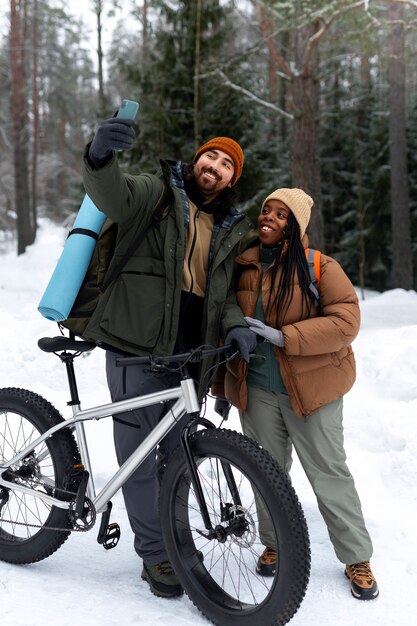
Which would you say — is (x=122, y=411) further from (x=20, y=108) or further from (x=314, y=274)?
(x=20, y=108)

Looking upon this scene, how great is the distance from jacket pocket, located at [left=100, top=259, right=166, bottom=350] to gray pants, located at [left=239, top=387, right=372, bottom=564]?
2.30 ft

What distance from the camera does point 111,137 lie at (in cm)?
217

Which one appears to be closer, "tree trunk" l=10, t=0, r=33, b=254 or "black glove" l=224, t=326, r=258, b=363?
"black glove" l=224, t=326, r=258, b=363

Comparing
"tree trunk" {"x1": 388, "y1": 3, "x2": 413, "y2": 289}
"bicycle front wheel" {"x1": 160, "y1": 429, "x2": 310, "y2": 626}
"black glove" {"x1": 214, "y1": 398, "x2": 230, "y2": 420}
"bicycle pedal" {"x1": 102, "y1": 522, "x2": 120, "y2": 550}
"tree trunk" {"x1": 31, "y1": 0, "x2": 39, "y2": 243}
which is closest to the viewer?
"bicycle front wheel" {"x1": 160, "y1": 429, "x2": 310, "y2": 626}

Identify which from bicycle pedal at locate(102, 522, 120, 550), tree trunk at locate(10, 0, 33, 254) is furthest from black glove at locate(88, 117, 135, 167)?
tree trunk at locate(10, 0, 33, 254)

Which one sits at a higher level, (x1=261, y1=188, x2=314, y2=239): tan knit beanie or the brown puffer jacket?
(x1=261, y1=188, x2=314, y2=239): tan knit beanie

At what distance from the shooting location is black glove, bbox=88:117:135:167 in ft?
7.12

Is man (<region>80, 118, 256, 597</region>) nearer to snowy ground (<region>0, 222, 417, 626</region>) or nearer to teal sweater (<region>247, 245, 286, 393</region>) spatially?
teal sweater (<region>247, 245, 286, 393</region>)

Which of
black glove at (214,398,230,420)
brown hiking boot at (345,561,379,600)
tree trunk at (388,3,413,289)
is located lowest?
brown hiking boot at (345,561,379,600)

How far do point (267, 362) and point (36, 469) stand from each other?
4.31 feet

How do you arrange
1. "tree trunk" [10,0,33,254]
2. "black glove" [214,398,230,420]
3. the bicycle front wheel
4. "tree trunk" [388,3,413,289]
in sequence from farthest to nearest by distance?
"tree trunk" [10,0,33,254]
"tree trunk" [388,3,413,289]
"black glove" [214,398,230,420]
the bicycle front wheel

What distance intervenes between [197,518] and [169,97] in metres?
10.1

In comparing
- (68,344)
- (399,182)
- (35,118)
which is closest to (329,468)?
(68,344)

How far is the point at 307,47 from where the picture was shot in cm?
853
